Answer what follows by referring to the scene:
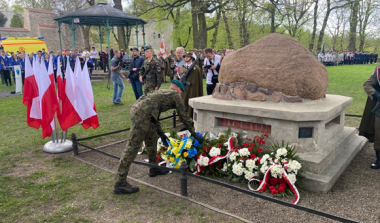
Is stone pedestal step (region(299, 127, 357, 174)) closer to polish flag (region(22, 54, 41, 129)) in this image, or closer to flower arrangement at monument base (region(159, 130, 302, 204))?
flower arrangement at monument base (region(159, 130, 302, 204))

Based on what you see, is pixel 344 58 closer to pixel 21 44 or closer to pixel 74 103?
pixel 21 44

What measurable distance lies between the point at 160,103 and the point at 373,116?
12.9 feet

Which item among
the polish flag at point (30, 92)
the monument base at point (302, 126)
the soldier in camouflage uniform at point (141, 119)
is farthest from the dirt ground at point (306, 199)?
the polish flag at point (30, 92)

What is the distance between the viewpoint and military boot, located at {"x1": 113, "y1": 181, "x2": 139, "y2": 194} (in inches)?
159

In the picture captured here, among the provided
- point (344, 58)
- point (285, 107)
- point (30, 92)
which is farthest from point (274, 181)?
point (344, 58)

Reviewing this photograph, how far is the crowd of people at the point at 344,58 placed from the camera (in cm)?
3541

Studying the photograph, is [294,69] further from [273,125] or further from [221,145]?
[221,145]

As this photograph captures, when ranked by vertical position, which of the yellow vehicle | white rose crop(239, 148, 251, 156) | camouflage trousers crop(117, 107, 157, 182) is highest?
the yellow vehicle

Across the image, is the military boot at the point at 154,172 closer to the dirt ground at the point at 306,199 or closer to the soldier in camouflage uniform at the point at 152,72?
the dirt ground at the point at 306,199

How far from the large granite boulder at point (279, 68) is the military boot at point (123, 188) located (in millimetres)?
2606

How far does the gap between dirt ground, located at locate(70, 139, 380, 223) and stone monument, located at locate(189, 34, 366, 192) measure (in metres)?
0.20

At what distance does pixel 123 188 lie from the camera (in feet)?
13.3

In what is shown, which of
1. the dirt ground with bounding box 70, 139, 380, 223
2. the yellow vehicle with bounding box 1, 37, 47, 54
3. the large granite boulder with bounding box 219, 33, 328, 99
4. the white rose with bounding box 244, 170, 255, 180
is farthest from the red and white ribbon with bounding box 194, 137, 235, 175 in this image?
the yellow vehicle with bounding box 1, 37, 47, 54

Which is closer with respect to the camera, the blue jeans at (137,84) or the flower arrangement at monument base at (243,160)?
the flower arrangement at monument base at (243,160)
